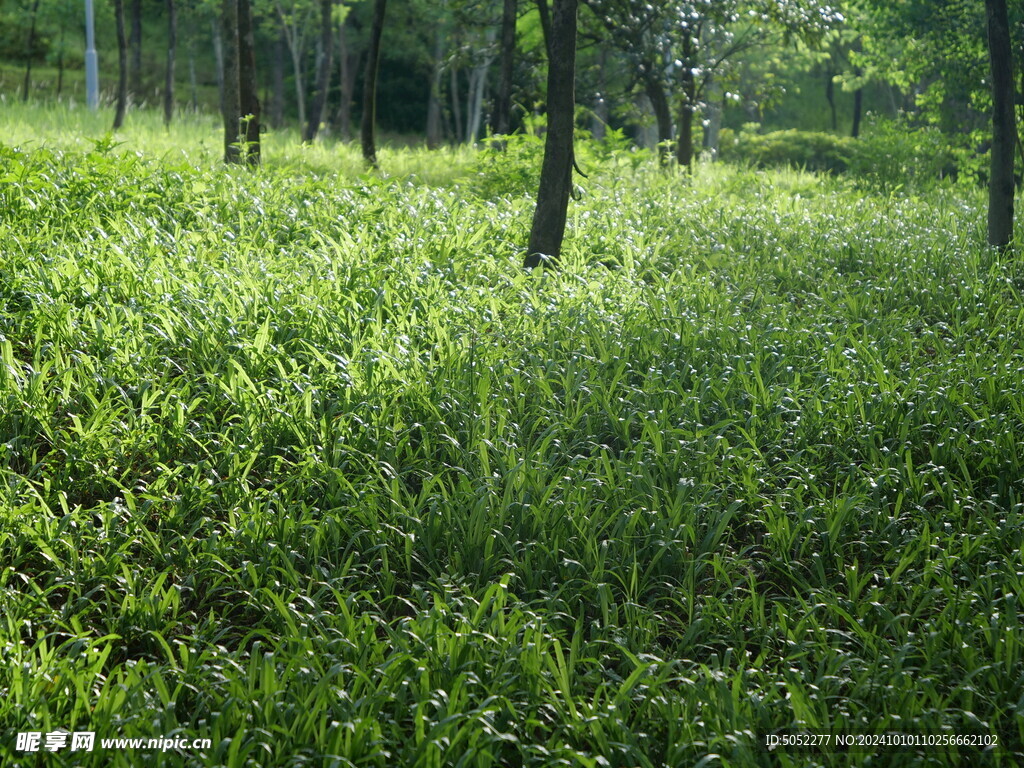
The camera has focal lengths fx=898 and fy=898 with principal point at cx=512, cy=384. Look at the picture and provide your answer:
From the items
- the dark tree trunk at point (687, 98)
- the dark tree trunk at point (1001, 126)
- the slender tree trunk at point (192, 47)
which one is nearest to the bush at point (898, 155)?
the dark tree trunk at point (687, 98)

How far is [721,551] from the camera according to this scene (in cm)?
400

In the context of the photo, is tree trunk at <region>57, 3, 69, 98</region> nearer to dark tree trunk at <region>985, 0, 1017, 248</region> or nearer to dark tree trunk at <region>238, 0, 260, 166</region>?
dark tree trunk at <region>238, 0, 260, 166</region>

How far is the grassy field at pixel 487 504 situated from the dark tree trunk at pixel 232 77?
3979 millimetres

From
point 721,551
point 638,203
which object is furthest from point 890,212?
point 721,551

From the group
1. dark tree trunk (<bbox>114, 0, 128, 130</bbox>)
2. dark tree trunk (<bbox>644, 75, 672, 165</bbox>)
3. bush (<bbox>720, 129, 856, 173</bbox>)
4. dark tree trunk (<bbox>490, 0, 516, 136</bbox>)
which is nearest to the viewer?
dark tree trunk (<bbox>490, 0, 516, 136</bbox>)

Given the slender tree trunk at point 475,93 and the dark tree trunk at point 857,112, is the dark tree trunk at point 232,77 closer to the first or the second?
the slender tree trunk at point 475,93

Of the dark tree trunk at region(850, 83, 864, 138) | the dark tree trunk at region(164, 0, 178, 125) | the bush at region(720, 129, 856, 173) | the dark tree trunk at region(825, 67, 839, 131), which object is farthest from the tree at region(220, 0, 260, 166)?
the dark tree trunk at region(825, 67, 839, 131)

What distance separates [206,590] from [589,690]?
160 cm

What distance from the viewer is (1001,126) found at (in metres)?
8.52

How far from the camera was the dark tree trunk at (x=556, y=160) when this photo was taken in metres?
7.43

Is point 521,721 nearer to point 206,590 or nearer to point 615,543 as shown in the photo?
point 615,543

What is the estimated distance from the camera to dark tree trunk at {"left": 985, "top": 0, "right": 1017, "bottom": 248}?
8227mm

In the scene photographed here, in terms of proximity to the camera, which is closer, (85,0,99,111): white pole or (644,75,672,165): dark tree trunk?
(644,75,672,165): dark tree trunk

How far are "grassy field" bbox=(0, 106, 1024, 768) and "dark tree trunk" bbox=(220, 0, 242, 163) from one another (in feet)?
13.1
